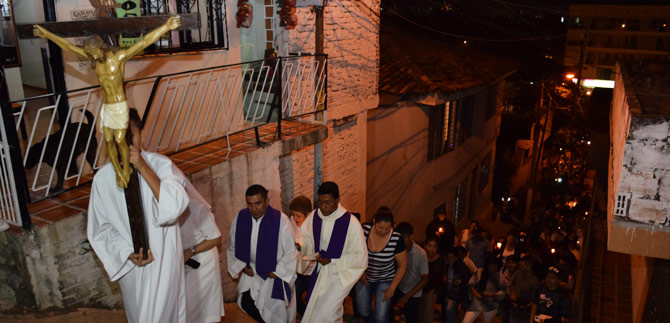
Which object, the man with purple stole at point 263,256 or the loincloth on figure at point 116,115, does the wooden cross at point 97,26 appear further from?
the loincloth on figure at point 116,115

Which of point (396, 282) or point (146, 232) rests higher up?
point (146, 232)

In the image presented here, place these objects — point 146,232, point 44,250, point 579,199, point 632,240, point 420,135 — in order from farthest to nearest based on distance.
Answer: point 579,199
point 420,135
point 632,240
point 44,250
point 146,232

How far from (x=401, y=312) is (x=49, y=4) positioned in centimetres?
609

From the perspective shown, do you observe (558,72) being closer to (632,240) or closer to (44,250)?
(632,240)

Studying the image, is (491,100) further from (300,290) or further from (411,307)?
(300,290)

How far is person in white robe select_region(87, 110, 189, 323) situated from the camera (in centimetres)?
378

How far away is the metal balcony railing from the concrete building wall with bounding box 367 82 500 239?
3123 mm

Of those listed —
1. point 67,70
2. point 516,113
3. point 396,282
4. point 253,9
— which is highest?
point 253,9

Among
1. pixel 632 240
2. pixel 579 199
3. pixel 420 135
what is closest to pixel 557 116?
pixel 579 199

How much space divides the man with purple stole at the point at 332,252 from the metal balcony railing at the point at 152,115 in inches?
66.5

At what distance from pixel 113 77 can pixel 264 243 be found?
236 centimetres

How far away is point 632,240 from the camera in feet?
21.9

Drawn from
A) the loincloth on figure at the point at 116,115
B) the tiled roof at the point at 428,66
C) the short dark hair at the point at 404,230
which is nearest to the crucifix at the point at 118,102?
the loincloth on figure at the point at 116,115

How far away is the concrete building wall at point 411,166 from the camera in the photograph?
37.8 ft
